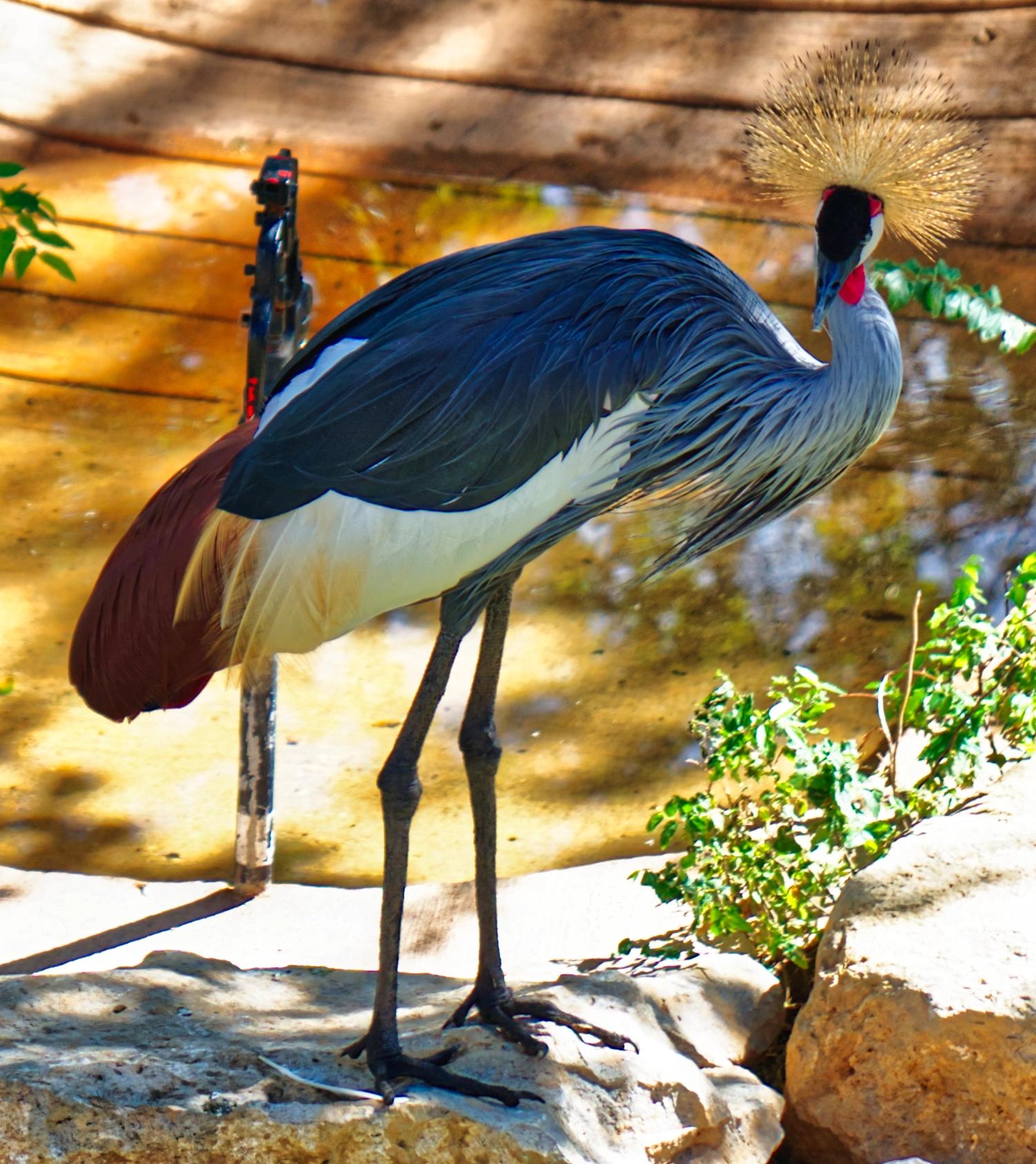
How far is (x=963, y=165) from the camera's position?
2.46 m

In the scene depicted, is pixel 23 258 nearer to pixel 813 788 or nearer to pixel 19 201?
pixel 19 201

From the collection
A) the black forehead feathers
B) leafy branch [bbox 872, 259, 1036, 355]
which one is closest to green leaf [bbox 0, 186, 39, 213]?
the black forehead feathers

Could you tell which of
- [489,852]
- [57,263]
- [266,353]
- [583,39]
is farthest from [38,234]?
[583,39]

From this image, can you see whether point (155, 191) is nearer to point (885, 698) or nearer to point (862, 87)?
point (885, 698)

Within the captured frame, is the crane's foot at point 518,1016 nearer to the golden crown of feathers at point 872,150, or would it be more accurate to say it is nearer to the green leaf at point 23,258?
the golden crown of feathers at point 872,150

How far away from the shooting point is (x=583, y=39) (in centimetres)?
708

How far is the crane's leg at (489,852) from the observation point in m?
2.57

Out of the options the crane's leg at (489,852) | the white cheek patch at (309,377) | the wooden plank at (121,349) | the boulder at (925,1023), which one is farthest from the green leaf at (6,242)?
the wooden plank at (121,349)

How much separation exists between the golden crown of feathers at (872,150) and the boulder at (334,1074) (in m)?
1.44

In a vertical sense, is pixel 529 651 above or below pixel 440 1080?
above

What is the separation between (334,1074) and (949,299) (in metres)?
2.24

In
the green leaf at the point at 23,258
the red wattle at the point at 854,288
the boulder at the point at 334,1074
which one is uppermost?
the green leaf at the point at 23,258

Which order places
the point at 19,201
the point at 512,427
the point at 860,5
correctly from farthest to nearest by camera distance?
the point at 860,5 → the point at 19,201 → the point at 512,427

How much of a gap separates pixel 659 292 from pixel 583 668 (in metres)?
2.28
